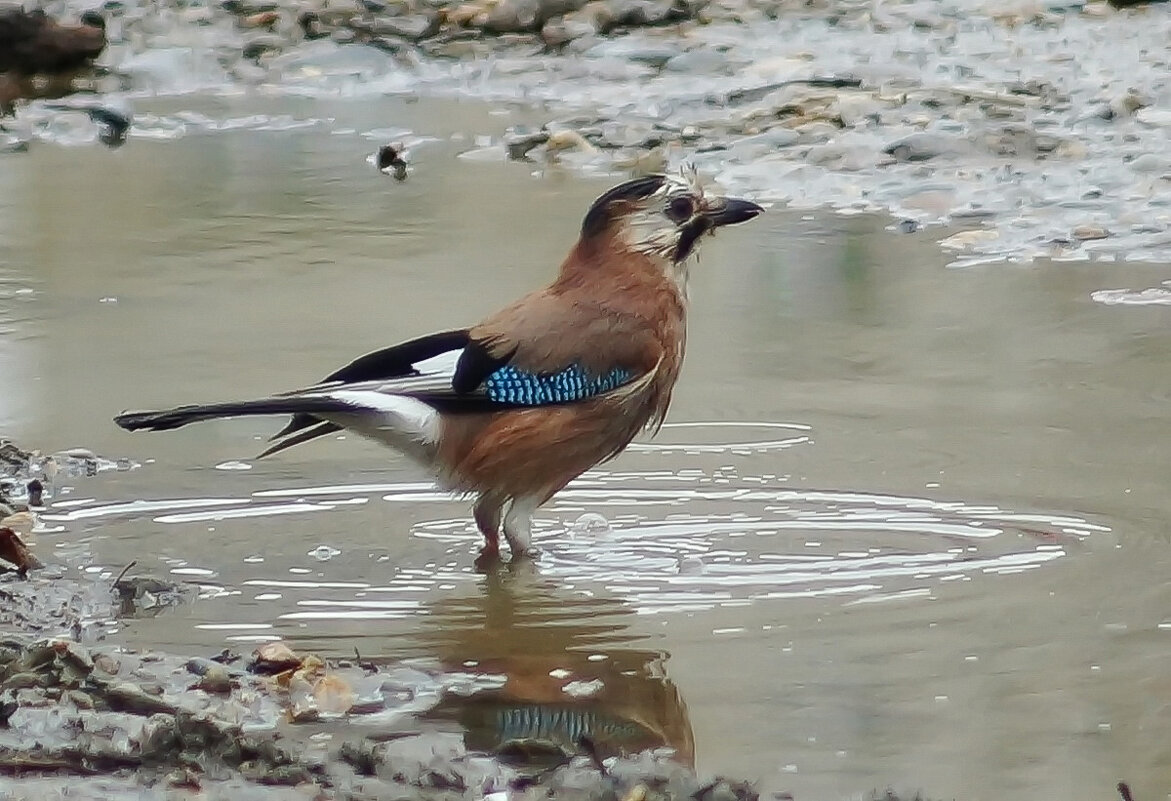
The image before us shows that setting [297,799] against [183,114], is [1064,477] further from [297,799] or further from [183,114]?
[183,114]

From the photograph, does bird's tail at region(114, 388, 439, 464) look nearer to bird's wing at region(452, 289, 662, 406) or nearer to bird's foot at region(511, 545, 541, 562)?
bird's wing at region(452, 289, 662, 406)

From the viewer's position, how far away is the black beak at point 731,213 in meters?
5.55

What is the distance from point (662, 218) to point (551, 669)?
1749 millimetres

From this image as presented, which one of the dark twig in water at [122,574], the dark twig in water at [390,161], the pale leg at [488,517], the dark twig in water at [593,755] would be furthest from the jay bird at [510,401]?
the dark twig in water at [390,161]

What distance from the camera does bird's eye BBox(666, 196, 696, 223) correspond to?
18.3ft

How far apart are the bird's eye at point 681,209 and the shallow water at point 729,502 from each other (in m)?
0.55

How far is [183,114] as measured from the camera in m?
11.9

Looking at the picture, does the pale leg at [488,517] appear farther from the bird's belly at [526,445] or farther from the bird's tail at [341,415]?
the bird's tail at [341,415]

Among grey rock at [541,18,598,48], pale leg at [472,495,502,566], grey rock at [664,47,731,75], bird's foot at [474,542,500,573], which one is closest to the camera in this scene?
bird's foot at [474,542,500,573]

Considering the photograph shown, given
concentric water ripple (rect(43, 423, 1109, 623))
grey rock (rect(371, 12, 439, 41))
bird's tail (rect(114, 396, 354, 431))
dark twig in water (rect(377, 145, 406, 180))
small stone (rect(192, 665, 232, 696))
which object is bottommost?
concentric water ripple (rect(43, 423, 1109, 623))

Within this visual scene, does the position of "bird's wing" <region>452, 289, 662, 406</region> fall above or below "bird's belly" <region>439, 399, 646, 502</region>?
above

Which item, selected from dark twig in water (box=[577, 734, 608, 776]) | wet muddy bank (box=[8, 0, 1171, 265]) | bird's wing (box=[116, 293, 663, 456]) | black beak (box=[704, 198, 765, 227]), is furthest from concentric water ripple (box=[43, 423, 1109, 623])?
wet muddy bank (box=[8, 0, 1171, 265])

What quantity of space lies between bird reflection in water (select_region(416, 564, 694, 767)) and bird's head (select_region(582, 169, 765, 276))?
1.03 meters

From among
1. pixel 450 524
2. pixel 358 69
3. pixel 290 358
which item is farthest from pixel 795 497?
pixel 358 69
